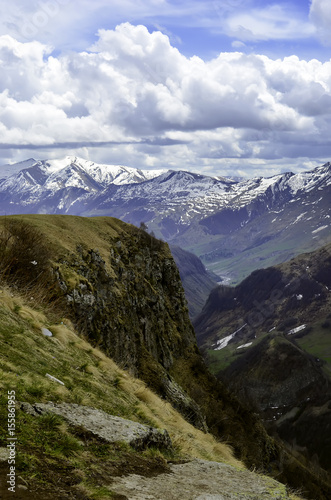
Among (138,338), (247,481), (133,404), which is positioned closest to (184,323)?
(138,338)

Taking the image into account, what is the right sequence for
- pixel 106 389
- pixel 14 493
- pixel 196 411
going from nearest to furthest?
pixel 14 493, pixel 106 389, pixel 196 411

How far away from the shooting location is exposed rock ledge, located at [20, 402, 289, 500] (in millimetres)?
9102

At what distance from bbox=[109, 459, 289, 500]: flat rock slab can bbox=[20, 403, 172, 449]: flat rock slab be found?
3.74ft

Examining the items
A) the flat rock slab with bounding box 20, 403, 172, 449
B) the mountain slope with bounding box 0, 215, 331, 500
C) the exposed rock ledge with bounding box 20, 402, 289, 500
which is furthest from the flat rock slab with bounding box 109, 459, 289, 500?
the mountain slope with bounding box 0, 215, 331, 500

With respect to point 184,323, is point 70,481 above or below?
above

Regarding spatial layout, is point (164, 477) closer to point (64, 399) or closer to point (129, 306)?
point (64, 399)

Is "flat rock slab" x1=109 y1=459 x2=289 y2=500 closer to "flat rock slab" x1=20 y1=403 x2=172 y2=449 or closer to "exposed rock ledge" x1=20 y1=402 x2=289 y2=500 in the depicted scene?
"exposed rock ledge" x1=20 y1=402 x2=289 y2=500

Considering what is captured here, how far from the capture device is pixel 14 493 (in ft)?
22.8

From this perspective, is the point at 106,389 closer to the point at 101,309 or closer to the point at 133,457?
the point at 133,457

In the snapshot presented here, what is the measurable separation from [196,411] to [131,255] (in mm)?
32728

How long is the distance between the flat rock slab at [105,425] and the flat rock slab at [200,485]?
1141 mm

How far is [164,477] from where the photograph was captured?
34.6 ft

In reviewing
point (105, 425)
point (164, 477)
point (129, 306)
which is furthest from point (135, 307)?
point (164, 477)

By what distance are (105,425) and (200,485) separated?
3.30 m
